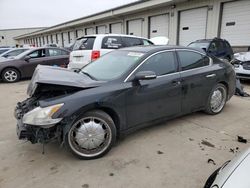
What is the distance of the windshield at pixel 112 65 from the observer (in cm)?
347

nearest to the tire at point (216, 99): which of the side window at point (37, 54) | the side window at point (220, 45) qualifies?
the side window at point (220, 45)

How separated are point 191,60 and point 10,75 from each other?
7984 mm

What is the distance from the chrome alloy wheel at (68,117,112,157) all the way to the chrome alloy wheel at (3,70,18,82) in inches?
305

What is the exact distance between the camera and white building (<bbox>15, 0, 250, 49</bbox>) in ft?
39.1

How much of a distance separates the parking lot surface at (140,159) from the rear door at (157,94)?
15.6 inches

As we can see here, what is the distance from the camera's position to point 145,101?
3.44 meters

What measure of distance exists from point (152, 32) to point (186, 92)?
46.7 feet

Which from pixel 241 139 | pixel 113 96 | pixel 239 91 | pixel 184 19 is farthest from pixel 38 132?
pixel 184 19

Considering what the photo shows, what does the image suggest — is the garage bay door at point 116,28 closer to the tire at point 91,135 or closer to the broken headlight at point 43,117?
the tire at point 91,135

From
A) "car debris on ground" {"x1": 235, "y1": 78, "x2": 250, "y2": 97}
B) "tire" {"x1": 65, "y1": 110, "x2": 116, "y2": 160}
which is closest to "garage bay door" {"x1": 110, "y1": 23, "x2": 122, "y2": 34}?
"car debris on ground" {"x1": 235, "y1": 78, "x2": 250, "y2": 97}

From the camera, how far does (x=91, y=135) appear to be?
9.86ft

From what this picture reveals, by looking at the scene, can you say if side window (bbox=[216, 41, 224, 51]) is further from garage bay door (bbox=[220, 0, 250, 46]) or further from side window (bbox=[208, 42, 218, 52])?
garage bay door (bbox=[220, 0, 250, 46])

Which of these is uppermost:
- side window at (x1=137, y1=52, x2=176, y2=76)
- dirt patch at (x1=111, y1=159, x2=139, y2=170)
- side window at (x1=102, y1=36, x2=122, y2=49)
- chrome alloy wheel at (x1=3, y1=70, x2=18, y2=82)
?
side window at (x1=102, y1=36, x2=122, y2=49)

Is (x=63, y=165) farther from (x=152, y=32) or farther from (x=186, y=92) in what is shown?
(x=152, y=32)
